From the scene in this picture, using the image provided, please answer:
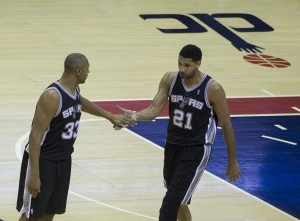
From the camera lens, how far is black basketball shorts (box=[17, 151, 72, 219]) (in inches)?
364

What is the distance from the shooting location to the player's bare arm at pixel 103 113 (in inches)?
386

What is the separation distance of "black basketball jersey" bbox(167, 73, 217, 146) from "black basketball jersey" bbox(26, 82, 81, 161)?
3.39 feet

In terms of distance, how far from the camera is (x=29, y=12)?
67.4 feet

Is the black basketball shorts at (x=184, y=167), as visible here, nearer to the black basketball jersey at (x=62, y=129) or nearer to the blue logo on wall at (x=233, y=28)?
the black basketball jersey at (x=62, y=129)

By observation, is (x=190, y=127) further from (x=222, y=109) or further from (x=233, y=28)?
(x=233, y=28)

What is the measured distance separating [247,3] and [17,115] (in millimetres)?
8800

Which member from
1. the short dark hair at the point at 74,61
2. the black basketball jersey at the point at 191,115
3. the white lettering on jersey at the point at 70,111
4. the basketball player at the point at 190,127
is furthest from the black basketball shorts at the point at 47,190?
the black basketball jersey at the point at 191,115

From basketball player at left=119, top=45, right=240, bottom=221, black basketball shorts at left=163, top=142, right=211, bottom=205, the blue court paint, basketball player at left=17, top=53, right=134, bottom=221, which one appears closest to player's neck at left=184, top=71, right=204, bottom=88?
basketball player at left=119, top=45, right=240, bottom=221

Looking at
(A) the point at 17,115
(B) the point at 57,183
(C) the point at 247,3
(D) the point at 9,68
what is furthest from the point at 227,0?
(B) the point at 57,183

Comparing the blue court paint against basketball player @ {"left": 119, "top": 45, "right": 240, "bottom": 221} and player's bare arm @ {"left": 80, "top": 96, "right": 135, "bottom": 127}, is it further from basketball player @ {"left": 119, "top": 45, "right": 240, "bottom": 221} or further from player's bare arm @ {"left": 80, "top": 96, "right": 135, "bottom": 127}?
player's bare arm @ {"left": 80, "top": 96, "right": 135, "bottom": 127}

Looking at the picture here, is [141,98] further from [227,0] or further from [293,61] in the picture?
[227,0]

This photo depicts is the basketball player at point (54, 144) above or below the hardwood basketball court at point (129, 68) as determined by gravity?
above

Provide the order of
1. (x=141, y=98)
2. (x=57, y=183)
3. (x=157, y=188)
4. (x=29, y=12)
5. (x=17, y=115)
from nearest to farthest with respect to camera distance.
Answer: (x=57, y=183)
(x=157, y=188)
(x=17, y=115)
(x=141, y=98)
(x=29, y=12)

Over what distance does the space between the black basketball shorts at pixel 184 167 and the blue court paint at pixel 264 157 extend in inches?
76.3
